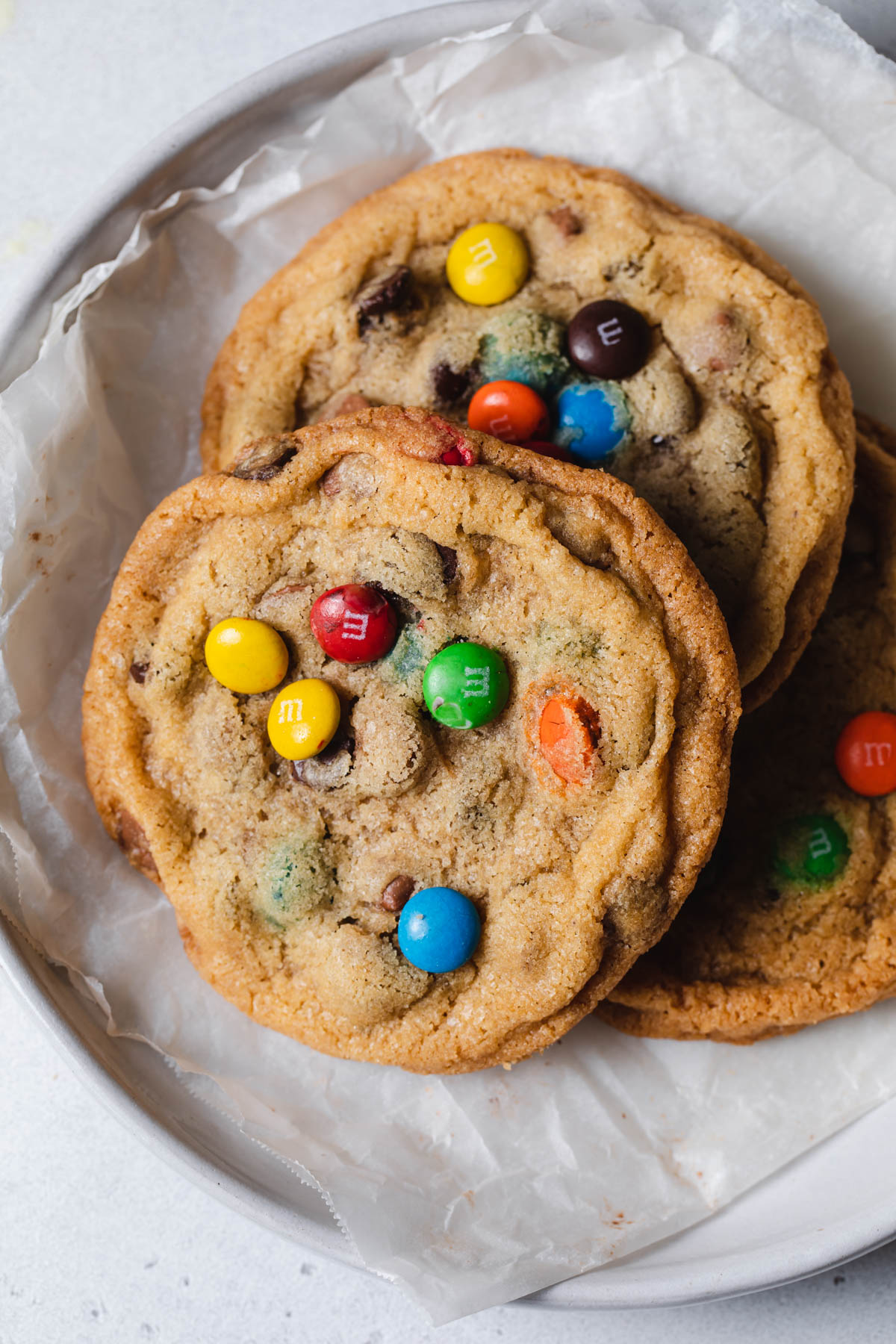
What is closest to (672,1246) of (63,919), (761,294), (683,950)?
(683,950)

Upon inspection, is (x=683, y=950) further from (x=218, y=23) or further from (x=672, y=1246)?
(x=218, y=23)

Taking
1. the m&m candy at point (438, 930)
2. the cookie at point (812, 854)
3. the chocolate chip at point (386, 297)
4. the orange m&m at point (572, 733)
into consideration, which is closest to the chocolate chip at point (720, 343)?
the cookie at point (812, 854)

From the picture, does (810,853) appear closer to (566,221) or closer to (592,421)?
(592,421)

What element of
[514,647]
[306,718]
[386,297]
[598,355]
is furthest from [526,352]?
[306,718]

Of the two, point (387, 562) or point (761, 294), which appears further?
point (761, 294)

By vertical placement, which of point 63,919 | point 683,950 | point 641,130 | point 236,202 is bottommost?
point 683,950

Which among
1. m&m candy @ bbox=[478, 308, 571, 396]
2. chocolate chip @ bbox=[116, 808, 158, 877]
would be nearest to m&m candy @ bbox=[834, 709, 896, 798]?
m&m candy @ bbox=[478, 308, 571, 396]
